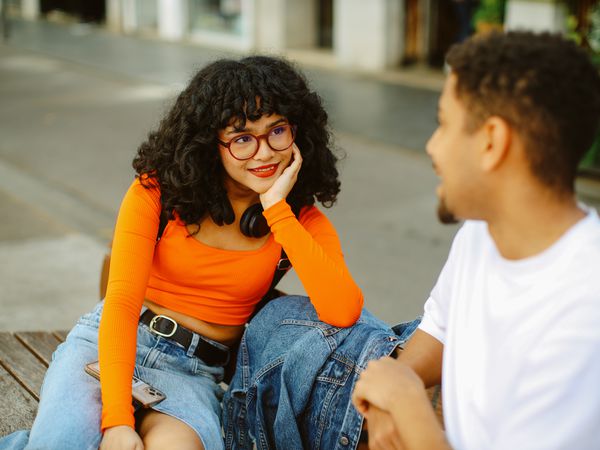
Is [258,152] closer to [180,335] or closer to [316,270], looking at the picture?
[316,270]

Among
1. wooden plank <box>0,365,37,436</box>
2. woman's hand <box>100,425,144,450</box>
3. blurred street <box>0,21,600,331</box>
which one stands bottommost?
blurred street <box>0,21,600,331</box>

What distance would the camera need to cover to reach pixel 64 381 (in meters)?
2.48

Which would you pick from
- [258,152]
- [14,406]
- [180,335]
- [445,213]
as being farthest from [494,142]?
[14,406]

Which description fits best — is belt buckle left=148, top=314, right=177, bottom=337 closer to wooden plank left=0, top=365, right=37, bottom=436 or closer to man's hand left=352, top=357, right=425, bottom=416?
wooden plank left=0, top=365, right=37, bottom=436

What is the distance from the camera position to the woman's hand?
2.28 meters

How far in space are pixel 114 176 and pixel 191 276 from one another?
4.84 m

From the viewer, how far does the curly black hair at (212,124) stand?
8.64 feet

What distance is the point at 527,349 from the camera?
1619mm

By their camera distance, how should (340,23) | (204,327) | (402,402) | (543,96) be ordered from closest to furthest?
(543,96)
(402,402)
(204,327)
(340,23)

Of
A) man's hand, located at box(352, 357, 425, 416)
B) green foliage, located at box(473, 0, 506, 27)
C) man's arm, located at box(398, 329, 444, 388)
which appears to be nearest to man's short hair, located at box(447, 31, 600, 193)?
man's hand, located at box(352, 357, 425, 416)

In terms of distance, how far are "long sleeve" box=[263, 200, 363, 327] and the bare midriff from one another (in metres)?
0.32

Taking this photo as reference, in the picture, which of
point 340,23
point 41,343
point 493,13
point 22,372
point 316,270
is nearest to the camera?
point 316,270

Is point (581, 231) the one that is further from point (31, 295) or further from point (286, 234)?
point (31, 295)

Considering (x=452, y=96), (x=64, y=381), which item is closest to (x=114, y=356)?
(x=64, y=381)
